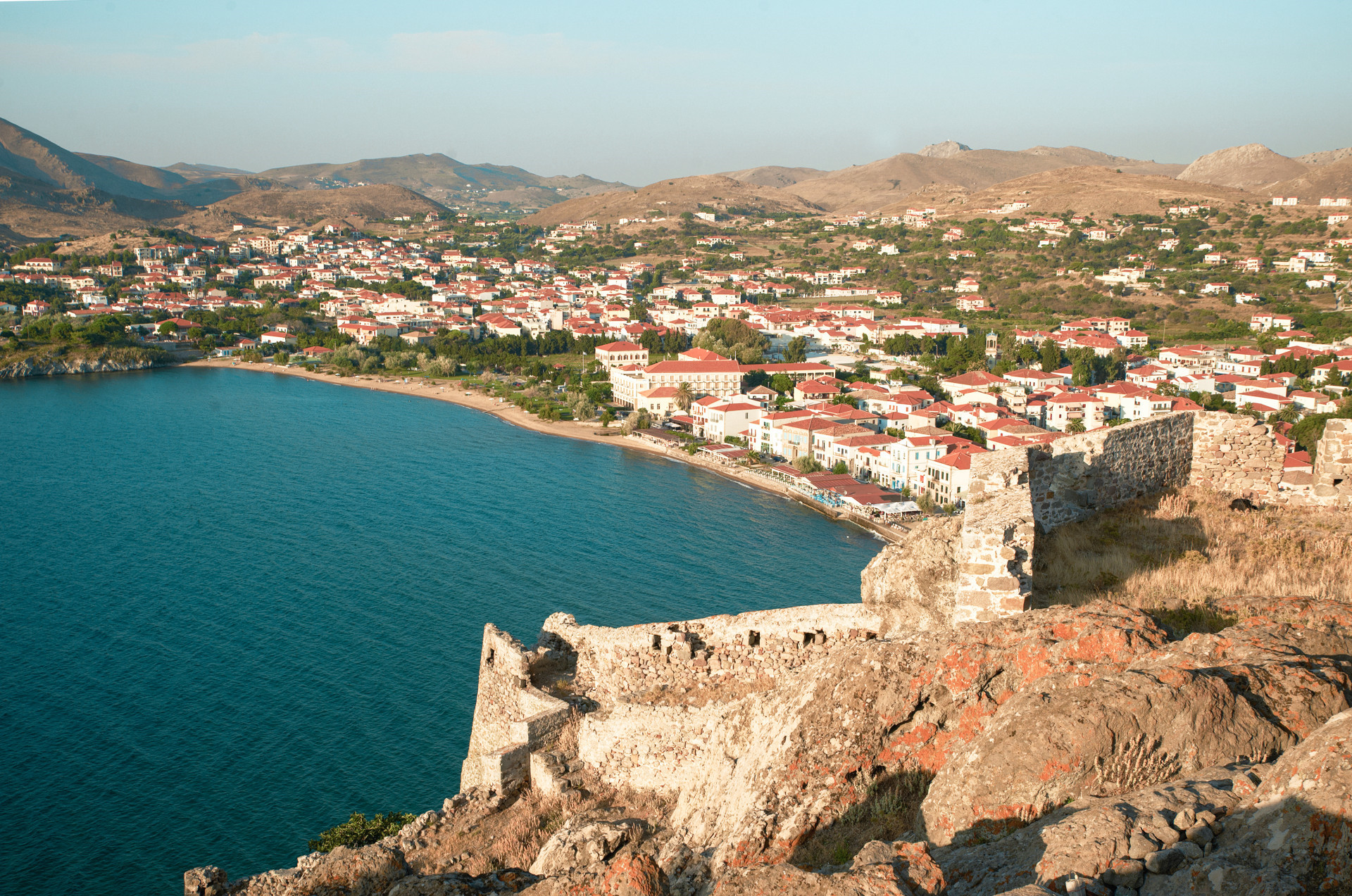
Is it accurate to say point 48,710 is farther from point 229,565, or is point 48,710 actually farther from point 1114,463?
point 1114,463

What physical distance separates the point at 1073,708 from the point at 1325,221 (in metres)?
85.8

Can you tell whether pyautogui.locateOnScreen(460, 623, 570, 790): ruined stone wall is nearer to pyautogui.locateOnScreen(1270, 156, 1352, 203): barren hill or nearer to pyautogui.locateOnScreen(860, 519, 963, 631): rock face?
pyautogui.locateOnScreen(860, 519, 963, 631): rock face

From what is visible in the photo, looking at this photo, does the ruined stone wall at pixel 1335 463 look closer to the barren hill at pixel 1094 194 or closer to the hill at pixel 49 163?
the barren hill at pixel 1094 194

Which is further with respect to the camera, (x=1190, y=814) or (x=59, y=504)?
(x=59, y=504)

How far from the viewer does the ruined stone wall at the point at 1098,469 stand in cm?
614

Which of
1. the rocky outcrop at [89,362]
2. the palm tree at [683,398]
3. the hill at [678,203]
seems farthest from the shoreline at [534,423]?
the hill at [678,203]

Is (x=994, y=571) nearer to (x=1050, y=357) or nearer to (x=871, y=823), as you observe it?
(x=871, y=823)

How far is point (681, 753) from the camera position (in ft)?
17.7

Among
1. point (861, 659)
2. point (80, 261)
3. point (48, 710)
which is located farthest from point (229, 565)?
point (80, 261)

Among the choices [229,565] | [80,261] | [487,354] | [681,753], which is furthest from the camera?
[80,261]

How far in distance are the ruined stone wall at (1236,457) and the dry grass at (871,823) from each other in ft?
14.8

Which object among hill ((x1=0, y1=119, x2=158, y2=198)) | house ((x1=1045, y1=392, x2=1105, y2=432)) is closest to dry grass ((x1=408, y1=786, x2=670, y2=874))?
house ((x1=1045, y1=392, x2=1105, y2=432))

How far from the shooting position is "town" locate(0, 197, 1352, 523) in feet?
117

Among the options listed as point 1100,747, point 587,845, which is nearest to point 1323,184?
point 1100,747
